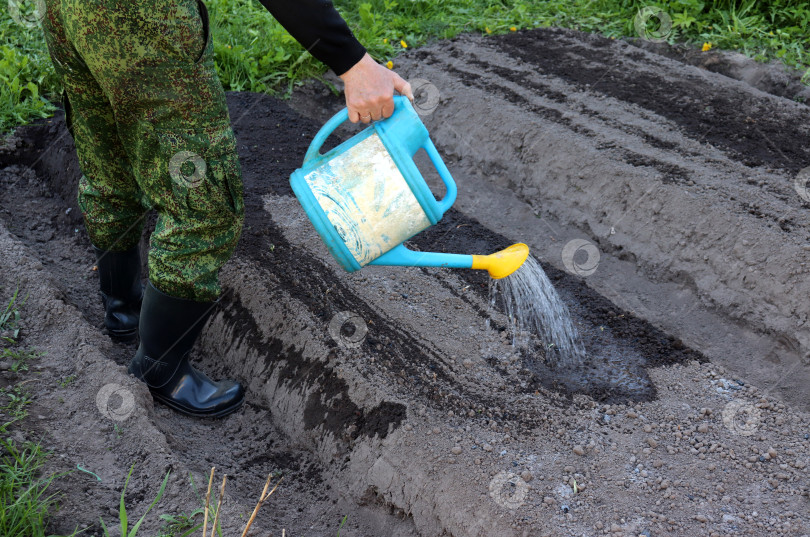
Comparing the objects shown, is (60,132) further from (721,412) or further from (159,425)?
(721,412)

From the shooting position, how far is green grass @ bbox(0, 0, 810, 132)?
3756 millimetres

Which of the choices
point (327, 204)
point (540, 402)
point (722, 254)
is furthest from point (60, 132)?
point (722, 254)

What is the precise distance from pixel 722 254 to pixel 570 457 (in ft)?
4.18

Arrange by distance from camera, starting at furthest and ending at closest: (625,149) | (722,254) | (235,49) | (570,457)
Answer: (235,49)
(625,149)
(722,254)
(570,457)

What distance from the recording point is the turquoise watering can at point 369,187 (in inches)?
69.4

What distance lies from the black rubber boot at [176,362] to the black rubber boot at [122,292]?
1.19 ft

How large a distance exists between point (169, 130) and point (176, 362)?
2.63 ft

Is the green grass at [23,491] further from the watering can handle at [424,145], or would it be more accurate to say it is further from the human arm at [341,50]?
the human arm at [341,50]

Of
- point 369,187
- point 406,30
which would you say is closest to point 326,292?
point 369,187

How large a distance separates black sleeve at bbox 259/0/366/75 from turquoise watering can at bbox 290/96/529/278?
0.16 m

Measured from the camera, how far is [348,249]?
1.81 metres
